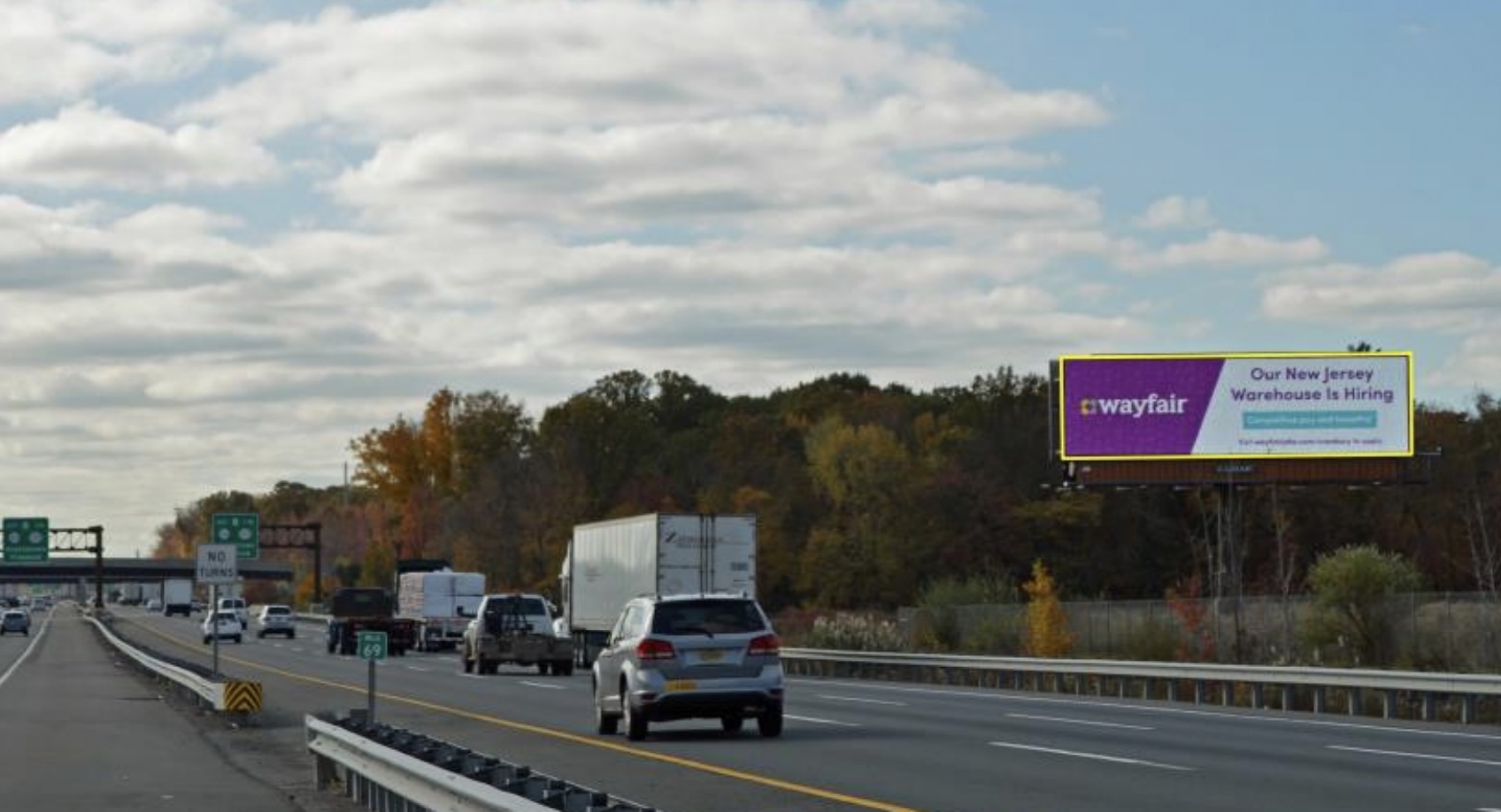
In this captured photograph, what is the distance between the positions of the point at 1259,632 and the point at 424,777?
42544 mm

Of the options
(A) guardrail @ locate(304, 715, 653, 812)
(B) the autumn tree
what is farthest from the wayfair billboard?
(A) guardrail @ locate(304, 715, 653, 812)

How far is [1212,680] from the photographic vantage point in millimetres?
37875

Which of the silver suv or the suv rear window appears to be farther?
the suv rear window

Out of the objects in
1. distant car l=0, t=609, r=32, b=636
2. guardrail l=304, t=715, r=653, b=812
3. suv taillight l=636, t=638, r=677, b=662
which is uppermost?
suv taillight l=636, t=638, r=677, b=662

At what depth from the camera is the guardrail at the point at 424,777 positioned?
41.5 feet

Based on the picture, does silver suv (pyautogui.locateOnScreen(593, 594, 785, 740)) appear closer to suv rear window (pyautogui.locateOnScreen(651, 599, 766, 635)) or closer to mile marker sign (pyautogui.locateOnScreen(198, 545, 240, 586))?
suv rear window (pyautogui.locateOnScreen(651, 599, 766, 635))

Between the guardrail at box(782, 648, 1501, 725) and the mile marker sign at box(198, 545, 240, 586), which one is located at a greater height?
A: the mile marker sign at box(198, 545, 240, 586)

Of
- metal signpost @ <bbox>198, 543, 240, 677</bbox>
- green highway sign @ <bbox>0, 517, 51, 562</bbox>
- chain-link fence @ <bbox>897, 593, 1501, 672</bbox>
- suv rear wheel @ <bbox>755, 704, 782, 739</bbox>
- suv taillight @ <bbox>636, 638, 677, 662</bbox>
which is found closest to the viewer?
suv taillight @ <bbox>636, 638, 677, 662</bbox>

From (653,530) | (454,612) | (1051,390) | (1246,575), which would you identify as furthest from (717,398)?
(653,530)

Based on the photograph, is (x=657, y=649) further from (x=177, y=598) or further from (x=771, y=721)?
(x=177, y=598)

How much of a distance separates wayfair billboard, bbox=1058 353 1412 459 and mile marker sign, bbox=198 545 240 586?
91.4 feet

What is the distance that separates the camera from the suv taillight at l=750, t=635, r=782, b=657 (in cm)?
2677

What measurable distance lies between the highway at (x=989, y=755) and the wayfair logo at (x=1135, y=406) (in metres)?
23.4

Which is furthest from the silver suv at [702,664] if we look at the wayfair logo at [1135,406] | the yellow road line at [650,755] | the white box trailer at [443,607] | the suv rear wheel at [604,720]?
the white box trailer at [443,607]
